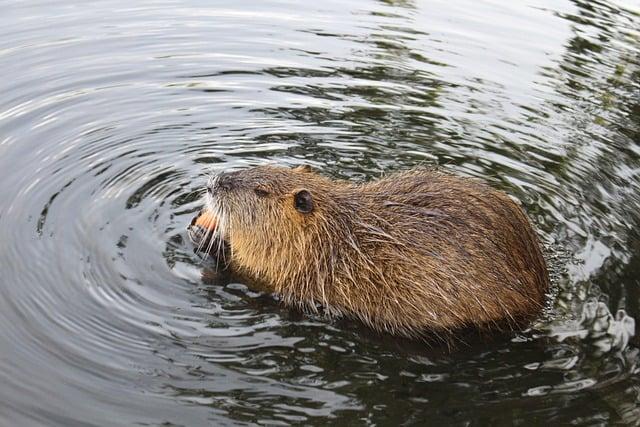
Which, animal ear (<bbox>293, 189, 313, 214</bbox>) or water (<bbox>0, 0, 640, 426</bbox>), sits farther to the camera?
animal ear (<bbox>293, 189, 313, 214</bbox>)

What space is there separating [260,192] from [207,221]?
383 millimetres

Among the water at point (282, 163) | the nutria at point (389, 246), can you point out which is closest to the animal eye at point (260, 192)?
the nutria at point (389, 246)

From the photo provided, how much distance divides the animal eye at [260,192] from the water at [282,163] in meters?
0.53

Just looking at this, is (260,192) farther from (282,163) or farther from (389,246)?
(282,163)

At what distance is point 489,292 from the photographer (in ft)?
14.7

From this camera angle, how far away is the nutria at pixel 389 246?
451 centimetres

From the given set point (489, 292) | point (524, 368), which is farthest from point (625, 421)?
point (489, 292)

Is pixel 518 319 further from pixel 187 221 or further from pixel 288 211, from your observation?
pixel 187 221

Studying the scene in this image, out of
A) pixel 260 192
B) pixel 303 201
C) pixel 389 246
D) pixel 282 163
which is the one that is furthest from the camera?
pixel 282 163

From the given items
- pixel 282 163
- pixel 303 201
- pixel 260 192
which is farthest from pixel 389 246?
pixel 282 163

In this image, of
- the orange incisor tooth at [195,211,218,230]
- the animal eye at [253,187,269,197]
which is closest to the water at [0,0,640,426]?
the orange incisor tooth at [195,211,218,230]

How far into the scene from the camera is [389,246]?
4.73 m

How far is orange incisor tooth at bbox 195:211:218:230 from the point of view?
17.4ft

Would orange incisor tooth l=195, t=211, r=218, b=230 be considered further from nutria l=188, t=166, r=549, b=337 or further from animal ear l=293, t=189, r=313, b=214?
animal ear l=293, t=189, r=313, b=214
